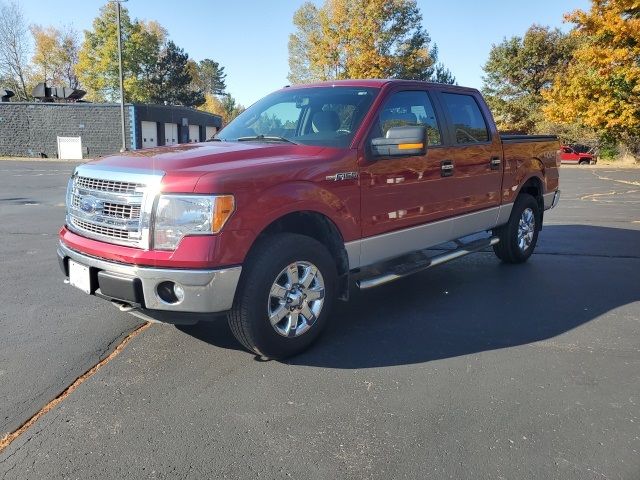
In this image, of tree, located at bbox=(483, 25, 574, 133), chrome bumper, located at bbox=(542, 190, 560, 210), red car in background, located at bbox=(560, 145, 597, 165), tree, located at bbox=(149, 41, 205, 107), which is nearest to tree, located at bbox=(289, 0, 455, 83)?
tree, located at bbox=(483, 25, 574, 133)

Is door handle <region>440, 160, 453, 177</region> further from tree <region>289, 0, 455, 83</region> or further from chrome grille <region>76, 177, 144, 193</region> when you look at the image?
tree <region>289, 0, 455, 83</region>

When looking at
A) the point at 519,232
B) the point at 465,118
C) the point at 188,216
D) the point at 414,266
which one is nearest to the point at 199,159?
the point at 188,216

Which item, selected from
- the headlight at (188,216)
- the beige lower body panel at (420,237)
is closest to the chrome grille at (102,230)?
the headlight at (188,216)

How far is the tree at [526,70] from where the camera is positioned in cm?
4441

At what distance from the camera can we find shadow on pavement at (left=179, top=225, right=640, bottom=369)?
12.9ft

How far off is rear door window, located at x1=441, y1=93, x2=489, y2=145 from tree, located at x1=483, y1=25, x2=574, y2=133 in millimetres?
41803

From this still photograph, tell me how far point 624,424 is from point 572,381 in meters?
0.53

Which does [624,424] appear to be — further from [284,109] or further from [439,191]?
[284,109]

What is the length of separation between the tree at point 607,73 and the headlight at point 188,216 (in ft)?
66.4

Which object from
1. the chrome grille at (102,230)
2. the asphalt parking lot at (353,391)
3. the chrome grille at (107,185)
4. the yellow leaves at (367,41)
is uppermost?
the yellow leaves at (367,41)

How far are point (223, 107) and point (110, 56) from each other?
41720mm

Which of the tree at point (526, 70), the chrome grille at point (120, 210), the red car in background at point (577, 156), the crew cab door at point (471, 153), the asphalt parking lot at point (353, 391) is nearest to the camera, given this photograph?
the asphalt parking lot at point (353, 391)

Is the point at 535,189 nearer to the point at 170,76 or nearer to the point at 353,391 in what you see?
the point at 353,391

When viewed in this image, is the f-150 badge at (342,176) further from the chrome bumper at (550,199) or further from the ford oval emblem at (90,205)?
the chrome bumper at (550,199)
